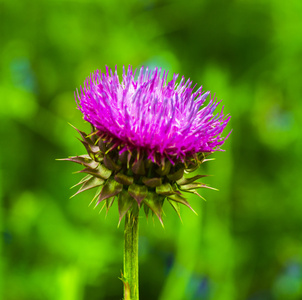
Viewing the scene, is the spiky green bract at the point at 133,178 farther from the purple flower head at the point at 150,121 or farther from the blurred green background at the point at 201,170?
the blurred green background at the point at 201,170

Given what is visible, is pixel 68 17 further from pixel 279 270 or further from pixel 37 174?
pixel 279 270

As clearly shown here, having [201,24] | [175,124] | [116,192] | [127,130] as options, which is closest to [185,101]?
[175,124]

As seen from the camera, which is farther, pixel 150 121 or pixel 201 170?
pixel 201 170

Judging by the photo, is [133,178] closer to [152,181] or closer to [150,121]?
[152,181]

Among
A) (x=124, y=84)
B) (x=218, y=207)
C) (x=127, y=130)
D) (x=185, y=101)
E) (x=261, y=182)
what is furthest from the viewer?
(x=261, y=182)

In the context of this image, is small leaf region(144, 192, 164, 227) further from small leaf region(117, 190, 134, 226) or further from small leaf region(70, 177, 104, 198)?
small leaf region(70, 177, 104, 198)

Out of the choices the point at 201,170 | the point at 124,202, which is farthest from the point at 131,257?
the point at 201,170

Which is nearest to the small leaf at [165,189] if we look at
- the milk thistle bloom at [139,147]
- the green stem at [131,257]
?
the milk thistle bloom at [139,147]
